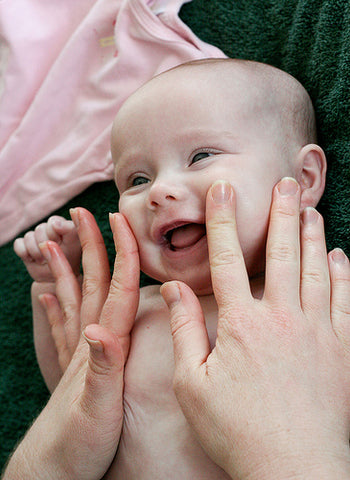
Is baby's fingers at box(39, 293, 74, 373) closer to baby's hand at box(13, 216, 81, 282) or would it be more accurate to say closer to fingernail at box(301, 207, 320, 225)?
baby's hand at box(13, 216, 81, 282)

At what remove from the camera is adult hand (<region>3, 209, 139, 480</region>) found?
91cm

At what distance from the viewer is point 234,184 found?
95cm

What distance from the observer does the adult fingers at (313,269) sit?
871mm

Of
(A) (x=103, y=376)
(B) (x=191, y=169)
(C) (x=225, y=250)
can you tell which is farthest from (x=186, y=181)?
(A) (x=103, y=376)

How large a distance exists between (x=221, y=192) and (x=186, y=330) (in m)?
0.25

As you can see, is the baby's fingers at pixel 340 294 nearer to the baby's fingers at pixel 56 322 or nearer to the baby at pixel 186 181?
the baby at pixel 186 181

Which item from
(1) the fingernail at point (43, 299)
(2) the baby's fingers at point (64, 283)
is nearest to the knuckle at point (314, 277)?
(2) the baby's fingers at point (64, 283)

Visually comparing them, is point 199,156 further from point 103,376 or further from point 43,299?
point 43,299

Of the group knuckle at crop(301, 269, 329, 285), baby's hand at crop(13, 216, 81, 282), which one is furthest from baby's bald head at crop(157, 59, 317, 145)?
baby's hand at crop(13, 216, 81, 282)

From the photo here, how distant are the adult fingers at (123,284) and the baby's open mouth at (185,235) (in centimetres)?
8

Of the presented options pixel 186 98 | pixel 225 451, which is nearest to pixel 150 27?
pixel 186 98

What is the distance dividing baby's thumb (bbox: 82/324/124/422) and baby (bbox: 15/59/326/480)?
0.07m

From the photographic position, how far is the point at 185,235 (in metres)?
1.02

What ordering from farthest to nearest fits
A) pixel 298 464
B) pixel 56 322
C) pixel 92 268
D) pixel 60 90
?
pixel 60 90, pixel 56 322, pixel 92 268, pixel 298 464
